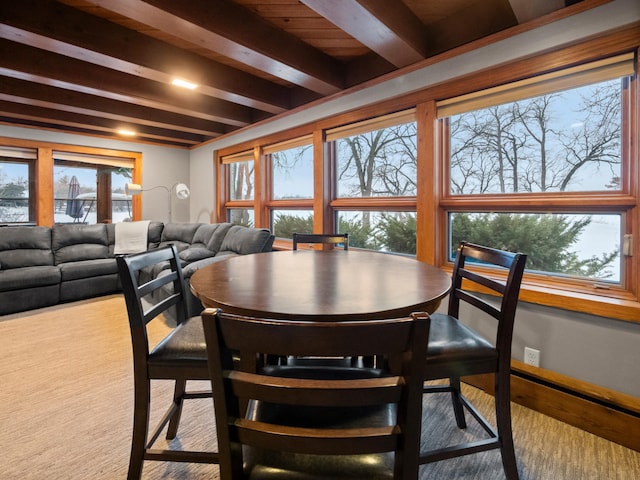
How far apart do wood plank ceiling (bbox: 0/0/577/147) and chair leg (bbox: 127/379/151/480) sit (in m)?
1.81

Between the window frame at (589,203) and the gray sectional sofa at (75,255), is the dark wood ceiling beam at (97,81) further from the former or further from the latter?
the window frame at (589,203)

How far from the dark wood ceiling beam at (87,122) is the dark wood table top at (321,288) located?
3.56 metres

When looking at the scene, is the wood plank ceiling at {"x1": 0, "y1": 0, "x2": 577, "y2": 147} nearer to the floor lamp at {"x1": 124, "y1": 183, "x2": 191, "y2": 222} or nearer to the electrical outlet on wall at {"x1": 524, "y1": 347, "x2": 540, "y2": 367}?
the floor lamp at {"x1": 124, "y1": 183, "x2": 191, "y2": 222}

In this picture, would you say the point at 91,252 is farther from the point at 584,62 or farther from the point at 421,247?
the point at 584,62

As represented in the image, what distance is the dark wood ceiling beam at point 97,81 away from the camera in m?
2.50

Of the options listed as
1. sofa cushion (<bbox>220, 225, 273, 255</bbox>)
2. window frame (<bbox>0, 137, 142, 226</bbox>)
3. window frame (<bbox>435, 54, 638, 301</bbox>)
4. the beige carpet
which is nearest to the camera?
the beige carpet

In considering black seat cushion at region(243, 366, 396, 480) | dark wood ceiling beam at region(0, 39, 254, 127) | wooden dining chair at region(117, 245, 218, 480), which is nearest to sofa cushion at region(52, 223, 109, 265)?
dark wood ceiling beam at region(0, 39, 254, 127)

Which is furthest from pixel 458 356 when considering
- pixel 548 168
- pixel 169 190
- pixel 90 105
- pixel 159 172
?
pixel 159 172

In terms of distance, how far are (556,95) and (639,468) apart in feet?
6.25

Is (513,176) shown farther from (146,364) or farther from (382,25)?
(146,364)

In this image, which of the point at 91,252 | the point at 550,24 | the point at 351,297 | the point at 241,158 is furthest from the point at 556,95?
→ the point at 91,252

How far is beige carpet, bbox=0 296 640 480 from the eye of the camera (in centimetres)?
146

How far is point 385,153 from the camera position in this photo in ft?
9.86

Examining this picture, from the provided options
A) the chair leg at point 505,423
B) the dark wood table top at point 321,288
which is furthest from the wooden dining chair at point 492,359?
the dark wood table top at point 321,288
